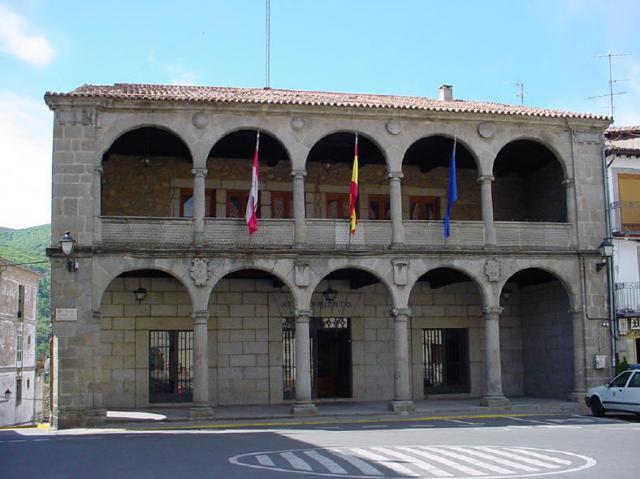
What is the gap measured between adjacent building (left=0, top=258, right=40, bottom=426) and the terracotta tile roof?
18903 millimetres

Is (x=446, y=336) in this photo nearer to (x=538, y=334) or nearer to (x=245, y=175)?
(x=538, y=334)

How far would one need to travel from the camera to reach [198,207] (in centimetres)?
2169

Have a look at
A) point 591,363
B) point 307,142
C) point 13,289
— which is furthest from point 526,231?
point 13,289

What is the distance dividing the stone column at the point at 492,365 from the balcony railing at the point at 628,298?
382cm

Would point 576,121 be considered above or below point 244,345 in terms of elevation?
above

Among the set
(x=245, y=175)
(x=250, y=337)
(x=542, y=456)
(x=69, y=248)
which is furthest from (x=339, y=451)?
(x=245, y=175)

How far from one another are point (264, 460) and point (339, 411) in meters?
9.43

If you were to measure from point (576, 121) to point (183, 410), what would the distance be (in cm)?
1388

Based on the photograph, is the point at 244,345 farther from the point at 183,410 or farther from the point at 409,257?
the point at 409,257

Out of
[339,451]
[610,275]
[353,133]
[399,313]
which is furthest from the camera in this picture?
[610,275]

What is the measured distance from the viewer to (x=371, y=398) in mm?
25391

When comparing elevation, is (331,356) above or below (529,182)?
below

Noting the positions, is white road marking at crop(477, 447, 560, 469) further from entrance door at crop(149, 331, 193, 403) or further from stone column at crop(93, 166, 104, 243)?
entrance door at crop(149, 331, 193, 403)

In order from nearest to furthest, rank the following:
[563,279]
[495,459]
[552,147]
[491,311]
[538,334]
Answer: [495,459] < [491,311] < [563,279] < [552,147] < [538,334]
